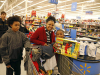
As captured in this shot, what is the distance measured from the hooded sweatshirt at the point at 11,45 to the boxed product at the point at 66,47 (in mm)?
662

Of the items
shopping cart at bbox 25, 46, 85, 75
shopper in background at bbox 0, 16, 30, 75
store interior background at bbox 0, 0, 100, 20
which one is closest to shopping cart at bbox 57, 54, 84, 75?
shopping cart at bbox 25, 46, 85, 75

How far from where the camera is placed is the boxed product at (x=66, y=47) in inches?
79.6

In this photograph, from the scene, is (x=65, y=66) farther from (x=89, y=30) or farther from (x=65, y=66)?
(x=89, y=30)

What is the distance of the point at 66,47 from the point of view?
2.05 m

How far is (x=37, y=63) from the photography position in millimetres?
1717

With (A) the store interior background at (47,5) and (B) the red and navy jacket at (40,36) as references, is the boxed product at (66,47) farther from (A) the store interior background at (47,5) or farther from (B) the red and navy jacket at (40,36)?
(A) the store interior background at (47,5)

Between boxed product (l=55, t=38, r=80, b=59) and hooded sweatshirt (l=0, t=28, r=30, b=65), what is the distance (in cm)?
66

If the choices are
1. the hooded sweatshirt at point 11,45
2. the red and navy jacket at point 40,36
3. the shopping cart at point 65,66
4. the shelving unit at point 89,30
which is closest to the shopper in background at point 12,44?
the hooded sweatshirt at point 11,45

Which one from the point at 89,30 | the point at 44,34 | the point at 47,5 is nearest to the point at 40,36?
the point at 44,34

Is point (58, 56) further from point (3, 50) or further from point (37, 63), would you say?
point (3, 50)

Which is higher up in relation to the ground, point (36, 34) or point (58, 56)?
point (36, 34)

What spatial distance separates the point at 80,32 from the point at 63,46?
8.56m

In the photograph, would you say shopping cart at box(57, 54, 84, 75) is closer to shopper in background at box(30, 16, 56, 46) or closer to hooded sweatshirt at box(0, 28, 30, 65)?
shopper in background at box(30, 16, 56, 46)

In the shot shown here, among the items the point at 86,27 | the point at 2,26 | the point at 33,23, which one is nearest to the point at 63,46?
the point at 2,26
